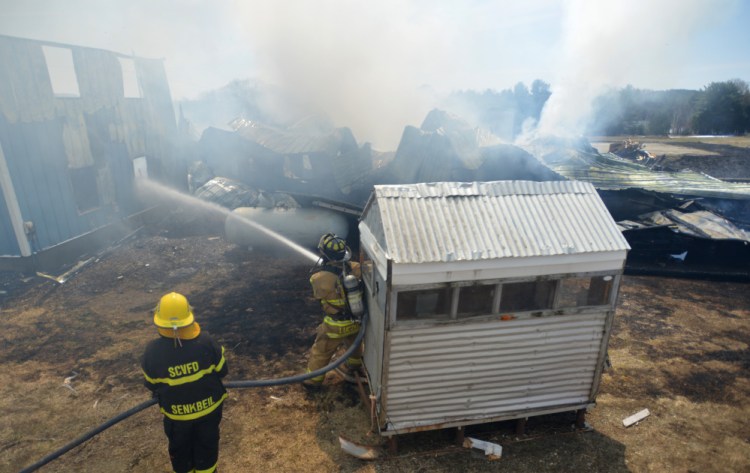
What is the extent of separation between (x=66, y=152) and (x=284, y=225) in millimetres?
5545

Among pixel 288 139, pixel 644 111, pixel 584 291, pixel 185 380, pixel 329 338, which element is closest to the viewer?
pixel 185 380

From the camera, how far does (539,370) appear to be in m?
4.49

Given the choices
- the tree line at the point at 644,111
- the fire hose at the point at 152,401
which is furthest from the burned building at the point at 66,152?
the tree line at the point at 644,111

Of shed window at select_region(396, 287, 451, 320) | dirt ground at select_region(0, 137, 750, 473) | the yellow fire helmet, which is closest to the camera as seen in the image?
the yellow fire helmet

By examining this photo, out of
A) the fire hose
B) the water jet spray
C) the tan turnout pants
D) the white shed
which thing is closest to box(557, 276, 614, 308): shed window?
the white shed

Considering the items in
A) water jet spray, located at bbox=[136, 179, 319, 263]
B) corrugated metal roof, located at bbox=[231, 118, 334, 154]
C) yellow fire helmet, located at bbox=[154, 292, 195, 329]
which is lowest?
water jet spray, located at bbox=[136, 179, 319, 263]

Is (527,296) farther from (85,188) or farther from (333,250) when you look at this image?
(85,188)

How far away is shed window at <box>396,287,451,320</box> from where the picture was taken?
4.07 m

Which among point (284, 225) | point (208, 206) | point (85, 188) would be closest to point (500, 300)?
point (284, 225)

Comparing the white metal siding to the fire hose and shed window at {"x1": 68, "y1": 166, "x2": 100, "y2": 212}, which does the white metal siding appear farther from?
shed window at {"x1": 68, "y1": 166, "x2": 100, "y2": 212}

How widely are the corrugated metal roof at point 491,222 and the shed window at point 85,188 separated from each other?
392 inches

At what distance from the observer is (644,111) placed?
1601 inches

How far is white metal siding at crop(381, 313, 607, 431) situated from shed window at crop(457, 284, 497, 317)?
145 mm

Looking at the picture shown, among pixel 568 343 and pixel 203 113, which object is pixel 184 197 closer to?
pixel 568 343
